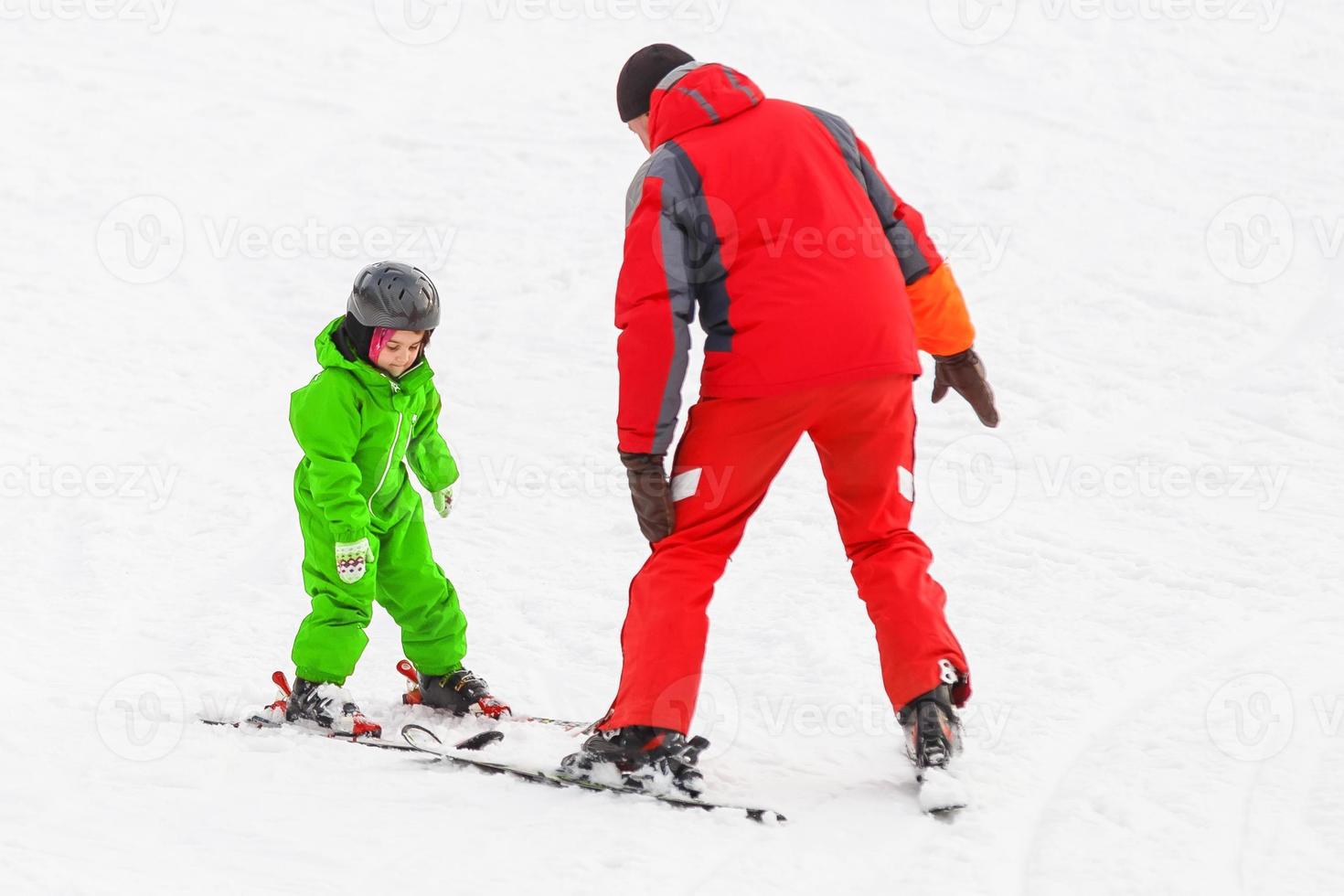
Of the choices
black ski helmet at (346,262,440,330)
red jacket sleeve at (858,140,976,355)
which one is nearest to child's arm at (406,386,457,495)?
black ski helmet at (346,262,440,330)

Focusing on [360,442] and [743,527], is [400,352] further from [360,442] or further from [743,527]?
[743,527]

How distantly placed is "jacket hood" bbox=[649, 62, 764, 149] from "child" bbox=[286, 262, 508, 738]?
3.22 ft

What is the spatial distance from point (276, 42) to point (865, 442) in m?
11.9

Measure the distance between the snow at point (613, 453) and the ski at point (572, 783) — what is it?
0.06 meters

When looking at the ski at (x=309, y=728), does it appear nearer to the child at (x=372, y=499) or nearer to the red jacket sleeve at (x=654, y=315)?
the child at (x=372, y=499)

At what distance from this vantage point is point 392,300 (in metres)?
4.17

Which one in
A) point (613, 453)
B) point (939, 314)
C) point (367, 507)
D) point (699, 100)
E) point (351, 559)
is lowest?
point (351, 559)

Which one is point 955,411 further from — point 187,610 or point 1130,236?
point 187,610

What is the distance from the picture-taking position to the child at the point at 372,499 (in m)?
4.16

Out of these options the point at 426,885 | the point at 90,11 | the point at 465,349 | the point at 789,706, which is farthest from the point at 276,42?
the point at 426,885

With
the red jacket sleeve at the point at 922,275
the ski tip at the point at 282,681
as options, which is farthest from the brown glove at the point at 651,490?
the ski tip at the point at 282,681

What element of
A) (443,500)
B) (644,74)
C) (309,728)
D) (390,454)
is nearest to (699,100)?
(644,74)

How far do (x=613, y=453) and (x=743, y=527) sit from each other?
368 centimetres

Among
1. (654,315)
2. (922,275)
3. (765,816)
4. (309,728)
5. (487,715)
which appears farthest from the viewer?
(487,715)
